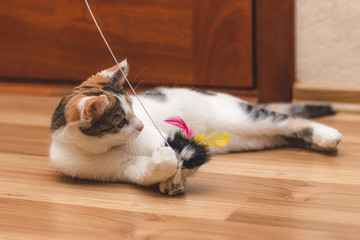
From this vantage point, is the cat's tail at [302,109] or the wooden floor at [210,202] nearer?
the wooden floor at [210,202]

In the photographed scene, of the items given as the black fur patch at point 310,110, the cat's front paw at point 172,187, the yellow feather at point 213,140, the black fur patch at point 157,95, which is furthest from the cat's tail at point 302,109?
the cat's front paw at point 172,187

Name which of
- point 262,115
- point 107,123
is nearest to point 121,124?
point 107,123

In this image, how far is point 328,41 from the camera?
89.2 inches

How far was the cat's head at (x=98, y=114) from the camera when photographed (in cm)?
125

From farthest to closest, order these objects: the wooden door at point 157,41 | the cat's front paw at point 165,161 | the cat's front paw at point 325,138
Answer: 1. the wooden door at point 157,41
2. the cat's front paw at point 325,138
3. the cat's front paw at point 165,161

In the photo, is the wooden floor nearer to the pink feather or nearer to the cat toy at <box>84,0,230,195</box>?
the cat toy at <box>84,0,230,195</box>

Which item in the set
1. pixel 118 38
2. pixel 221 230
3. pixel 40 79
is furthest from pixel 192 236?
pixel 40 79

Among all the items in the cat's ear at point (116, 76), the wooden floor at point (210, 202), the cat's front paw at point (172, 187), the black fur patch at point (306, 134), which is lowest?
the wooden floor at point (210, 202)

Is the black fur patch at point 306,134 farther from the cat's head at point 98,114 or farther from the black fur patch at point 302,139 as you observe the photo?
the cat's head at point 98,114

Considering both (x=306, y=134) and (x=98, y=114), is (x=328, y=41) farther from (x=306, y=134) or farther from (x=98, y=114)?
(x=98, y=114)

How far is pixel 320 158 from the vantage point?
1.65m

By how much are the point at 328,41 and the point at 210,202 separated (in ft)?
4.14

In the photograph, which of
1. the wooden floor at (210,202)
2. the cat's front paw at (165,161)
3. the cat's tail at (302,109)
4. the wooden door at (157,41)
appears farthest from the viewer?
the wooden door at (157,41)

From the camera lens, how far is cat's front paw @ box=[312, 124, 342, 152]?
5.41 feet
